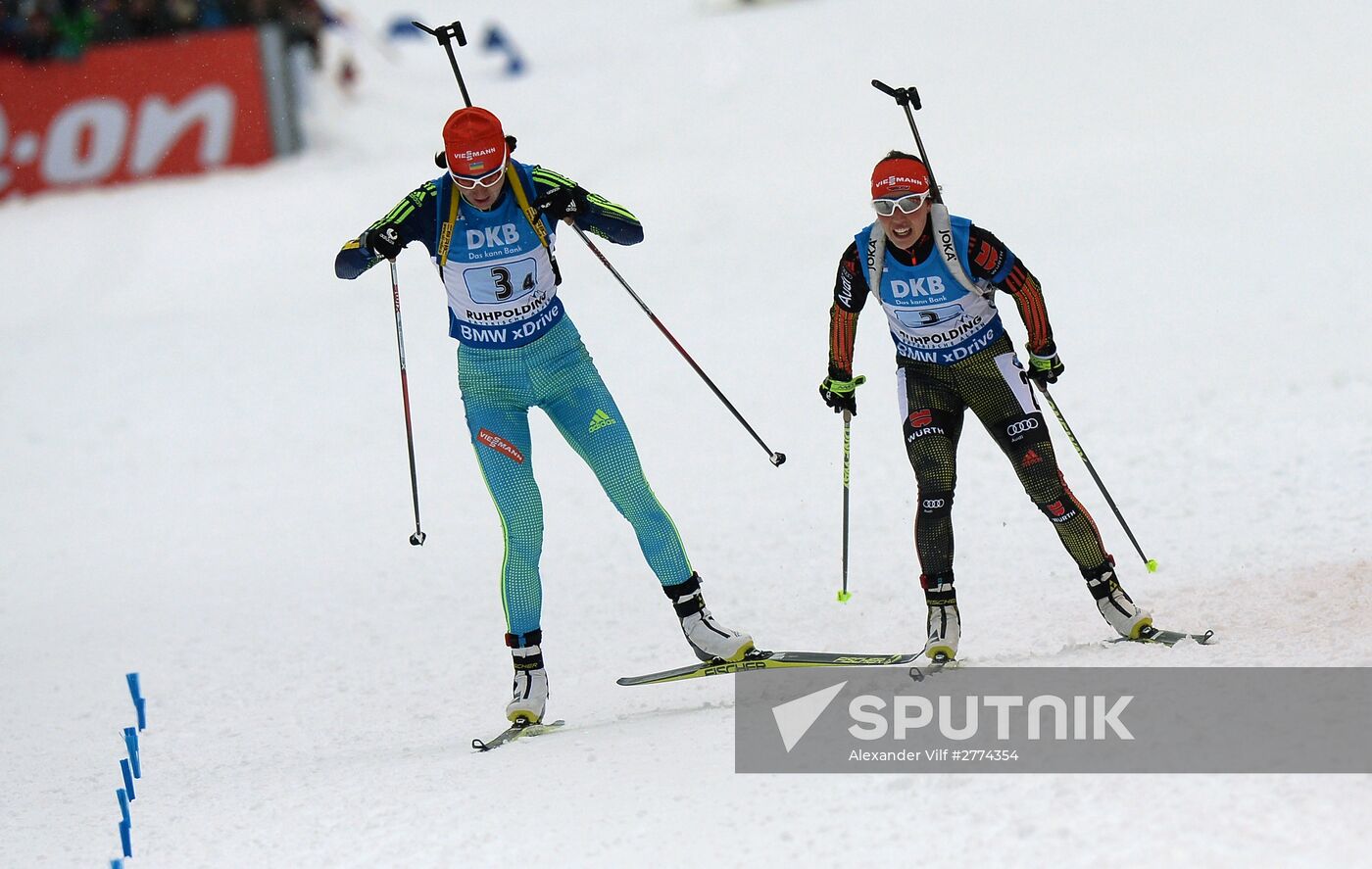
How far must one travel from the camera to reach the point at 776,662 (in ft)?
20.2

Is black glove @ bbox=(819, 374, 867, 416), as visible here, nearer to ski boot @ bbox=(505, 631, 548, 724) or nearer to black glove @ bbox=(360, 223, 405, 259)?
ski boot @ bbox=(505, 631, 548, 724)

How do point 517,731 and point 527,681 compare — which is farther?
point 527,681

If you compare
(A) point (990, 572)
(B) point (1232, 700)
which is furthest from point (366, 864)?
(A) point (990, 572)

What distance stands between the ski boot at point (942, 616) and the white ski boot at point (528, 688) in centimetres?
164

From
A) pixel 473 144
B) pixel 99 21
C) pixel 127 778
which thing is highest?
pixel 99 21

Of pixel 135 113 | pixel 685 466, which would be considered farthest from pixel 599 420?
pixel 135 113

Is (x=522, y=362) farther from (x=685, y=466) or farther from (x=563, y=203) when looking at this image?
(x=685, y=466)

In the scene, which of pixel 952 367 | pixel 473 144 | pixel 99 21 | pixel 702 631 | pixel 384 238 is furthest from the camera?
pixel 99 21

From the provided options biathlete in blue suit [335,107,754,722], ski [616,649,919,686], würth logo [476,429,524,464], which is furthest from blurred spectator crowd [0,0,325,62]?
ski [616,649,919,686]

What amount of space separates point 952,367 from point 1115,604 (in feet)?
3.92

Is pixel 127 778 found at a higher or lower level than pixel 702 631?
lower

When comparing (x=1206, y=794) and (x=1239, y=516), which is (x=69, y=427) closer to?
(x=1239, y=516)

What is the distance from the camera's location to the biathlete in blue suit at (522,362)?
5.98m

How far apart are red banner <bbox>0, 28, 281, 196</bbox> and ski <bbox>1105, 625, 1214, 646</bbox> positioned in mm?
14811
